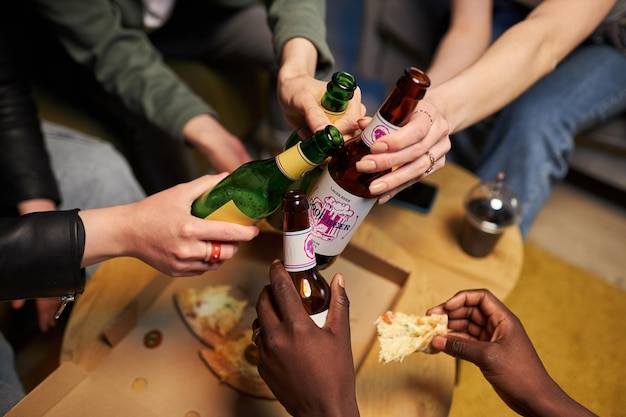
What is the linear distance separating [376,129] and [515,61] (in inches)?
19.5

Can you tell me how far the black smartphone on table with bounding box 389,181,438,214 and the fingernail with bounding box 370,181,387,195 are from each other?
1.58ft

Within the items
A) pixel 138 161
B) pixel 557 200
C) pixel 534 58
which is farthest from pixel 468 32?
pixel 138 161

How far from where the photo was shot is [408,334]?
68 centimetres

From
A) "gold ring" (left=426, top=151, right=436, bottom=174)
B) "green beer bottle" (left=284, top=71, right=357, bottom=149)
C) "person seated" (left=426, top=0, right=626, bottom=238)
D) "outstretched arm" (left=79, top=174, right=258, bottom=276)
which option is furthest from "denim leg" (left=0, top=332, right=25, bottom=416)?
"person seated" (left=426, top=0, right=626, bottom=238)

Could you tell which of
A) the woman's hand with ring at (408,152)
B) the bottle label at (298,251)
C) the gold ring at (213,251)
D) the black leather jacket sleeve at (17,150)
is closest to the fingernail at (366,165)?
the woman's hand with ring at (408,152)

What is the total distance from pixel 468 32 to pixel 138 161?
102 cm

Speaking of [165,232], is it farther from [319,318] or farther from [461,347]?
[461,347]

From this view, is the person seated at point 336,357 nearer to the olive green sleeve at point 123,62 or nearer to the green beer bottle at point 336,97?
the green beer bottle at point 336,97

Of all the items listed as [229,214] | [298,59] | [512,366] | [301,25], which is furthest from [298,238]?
[301,25]

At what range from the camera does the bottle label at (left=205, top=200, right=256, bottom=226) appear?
1.98ft

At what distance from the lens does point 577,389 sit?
3.38ft

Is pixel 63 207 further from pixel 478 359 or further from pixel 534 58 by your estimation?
pixel 534 58

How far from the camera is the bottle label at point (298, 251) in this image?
0.54m

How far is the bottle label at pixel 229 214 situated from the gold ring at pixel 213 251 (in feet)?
0.12
